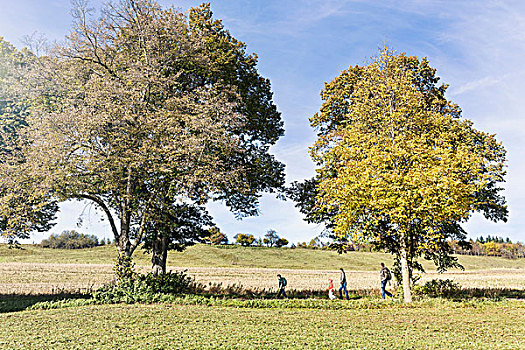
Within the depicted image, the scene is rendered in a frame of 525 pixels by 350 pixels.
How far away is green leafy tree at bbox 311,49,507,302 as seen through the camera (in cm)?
1839

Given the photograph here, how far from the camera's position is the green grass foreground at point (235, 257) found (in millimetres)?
74963

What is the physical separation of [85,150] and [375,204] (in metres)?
14.7

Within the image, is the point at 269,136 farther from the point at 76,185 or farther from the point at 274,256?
the point at 274,256

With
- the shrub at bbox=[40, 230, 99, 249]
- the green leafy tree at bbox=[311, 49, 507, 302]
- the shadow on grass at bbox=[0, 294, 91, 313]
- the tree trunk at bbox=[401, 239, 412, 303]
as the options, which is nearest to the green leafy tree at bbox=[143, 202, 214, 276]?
the shadow on grass at bbox=[0, 294, 91, 313]

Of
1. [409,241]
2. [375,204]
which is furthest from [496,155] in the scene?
[375,204]

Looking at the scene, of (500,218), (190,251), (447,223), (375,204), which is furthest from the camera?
(190,251)

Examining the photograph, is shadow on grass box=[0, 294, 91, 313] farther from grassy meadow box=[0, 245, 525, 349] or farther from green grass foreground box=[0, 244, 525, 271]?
green grass foreground box=[0, 244, 525, 271]

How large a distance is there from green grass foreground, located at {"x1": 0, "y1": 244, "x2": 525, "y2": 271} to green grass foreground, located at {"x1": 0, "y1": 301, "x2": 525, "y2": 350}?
56600mm

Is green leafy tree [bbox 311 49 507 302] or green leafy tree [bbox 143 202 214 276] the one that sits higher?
green leafy tree [bbox 311 49 507 302]

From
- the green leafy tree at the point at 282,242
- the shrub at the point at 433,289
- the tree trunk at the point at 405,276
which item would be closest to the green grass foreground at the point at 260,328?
the tree trunk at the point at 405,276

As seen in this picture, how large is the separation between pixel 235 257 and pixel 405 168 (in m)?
71.4

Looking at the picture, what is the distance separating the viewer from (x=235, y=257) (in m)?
87.5

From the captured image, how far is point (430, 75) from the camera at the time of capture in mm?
26375

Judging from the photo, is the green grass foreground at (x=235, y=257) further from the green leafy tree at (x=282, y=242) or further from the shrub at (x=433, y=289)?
the shrub at (x=433, y=289)
